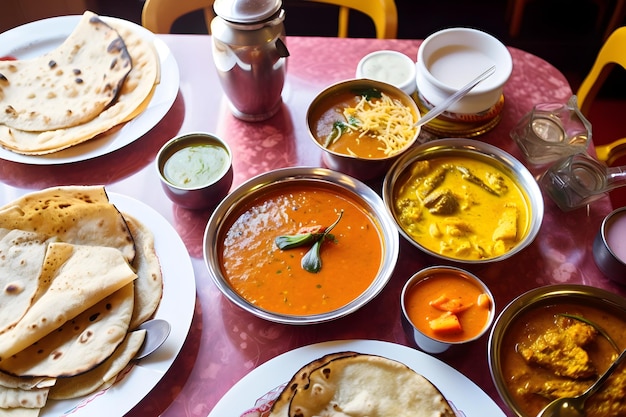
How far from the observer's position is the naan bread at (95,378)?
1.39m

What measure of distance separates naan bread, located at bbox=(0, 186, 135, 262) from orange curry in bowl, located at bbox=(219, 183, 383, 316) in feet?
1.10

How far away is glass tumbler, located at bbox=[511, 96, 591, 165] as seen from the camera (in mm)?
1972

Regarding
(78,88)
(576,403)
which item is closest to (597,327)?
(576,403)

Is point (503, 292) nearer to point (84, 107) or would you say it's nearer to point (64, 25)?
point (84, 107)

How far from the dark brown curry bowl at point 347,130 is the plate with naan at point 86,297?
647mm

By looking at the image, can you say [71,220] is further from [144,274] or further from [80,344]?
[80,344]

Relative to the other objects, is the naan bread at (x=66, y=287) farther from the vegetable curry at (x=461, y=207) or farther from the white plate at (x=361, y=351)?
the vegetable curry at (x=461, y=207)

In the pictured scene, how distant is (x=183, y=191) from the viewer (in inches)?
69.0

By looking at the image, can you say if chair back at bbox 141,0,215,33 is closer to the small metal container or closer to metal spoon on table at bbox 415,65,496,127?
metal spoon on table at bbox 415,65,496,127

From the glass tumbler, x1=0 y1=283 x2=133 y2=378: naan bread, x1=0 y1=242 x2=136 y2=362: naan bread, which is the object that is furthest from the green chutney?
the glass tumbler

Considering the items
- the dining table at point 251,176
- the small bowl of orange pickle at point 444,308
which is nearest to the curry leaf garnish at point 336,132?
the dining table at point 251,176

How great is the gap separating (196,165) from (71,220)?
0.45 metres

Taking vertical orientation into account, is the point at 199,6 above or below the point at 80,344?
above

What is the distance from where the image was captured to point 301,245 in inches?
67.1
